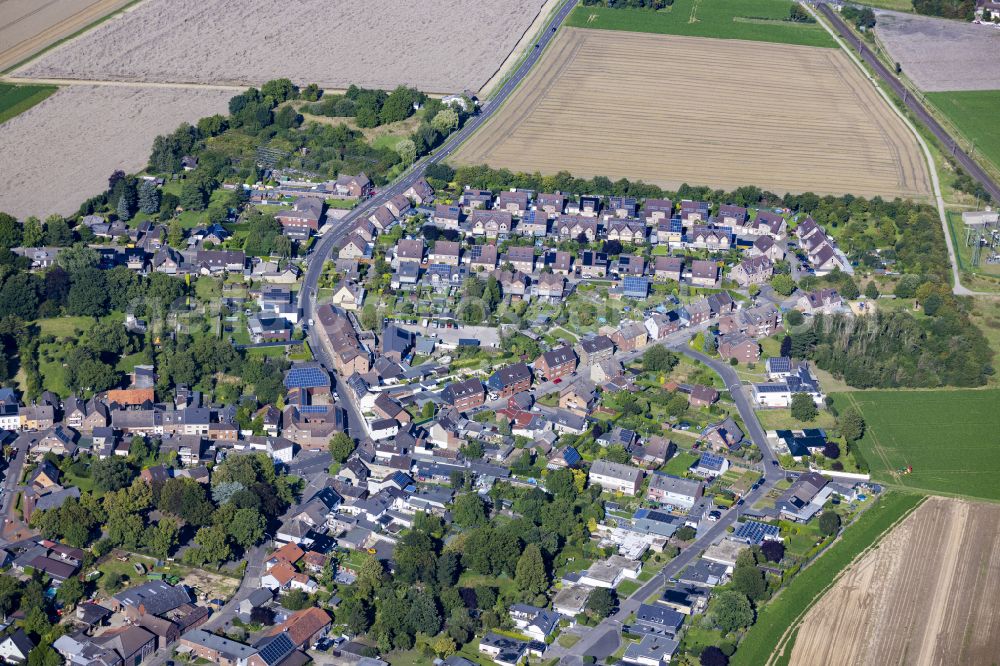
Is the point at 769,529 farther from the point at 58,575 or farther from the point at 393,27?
the point at 393,27

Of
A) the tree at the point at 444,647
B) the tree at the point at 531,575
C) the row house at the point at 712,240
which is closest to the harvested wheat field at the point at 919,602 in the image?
the tree at the point at 531,575

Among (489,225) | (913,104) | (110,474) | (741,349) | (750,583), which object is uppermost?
(913,104)

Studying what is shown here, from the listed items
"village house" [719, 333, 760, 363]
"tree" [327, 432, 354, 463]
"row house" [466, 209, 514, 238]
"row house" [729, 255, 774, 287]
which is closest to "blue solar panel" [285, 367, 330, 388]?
"tree" [327, 432, 354, 463]

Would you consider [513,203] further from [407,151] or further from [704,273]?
[704,273]

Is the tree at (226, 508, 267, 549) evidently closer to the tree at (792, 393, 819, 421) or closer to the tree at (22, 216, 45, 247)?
the tree at (792, 393, 819, 421)

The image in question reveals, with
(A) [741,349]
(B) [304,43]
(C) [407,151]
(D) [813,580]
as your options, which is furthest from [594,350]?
(B) [304,43]

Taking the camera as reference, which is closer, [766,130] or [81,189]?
[81,189]

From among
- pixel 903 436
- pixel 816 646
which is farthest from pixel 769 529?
pixel 903 436
